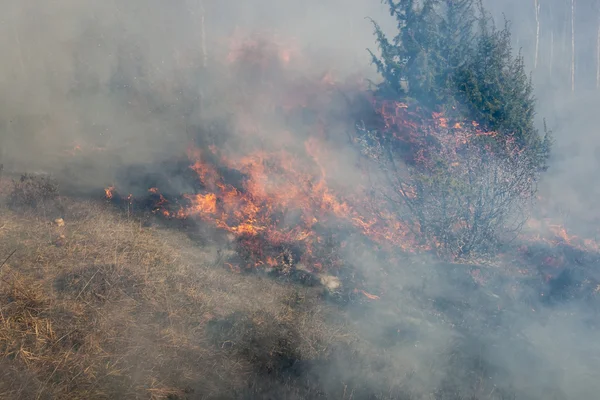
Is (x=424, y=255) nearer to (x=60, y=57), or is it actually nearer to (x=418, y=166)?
(x=418, y=166)

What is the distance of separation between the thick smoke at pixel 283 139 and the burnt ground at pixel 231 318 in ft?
0.18

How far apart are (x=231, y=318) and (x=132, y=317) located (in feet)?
5.62

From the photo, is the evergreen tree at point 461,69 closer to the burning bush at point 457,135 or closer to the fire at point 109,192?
the burning bush at point 457,135

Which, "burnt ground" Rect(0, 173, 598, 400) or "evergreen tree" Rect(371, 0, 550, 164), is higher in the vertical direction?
"evergreen tree" Rect(371, 0, 550, 164)

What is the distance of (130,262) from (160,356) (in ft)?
8.88

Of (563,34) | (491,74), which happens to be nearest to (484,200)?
(491,74)

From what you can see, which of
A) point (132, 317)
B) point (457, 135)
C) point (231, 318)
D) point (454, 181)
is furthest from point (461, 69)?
point (132, 317)

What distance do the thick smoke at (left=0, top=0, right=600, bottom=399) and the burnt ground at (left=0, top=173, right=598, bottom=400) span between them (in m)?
0.05

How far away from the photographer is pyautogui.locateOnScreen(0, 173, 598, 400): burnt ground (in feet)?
19.2

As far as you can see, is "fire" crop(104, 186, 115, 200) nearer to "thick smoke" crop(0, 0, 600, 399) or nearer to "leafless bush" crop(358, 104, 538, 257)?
"thick smoke" crop(0, 0, 600, 399)

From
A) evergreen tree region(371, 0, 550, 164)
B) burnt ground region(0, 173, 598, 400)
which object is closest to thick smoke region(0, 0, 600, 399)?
burnt ground region(0, 173, 598, 400)

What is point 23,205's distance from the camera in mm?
9781

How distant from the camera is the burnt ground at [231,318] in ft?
19.2

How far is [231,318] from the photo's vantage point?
7371mm
